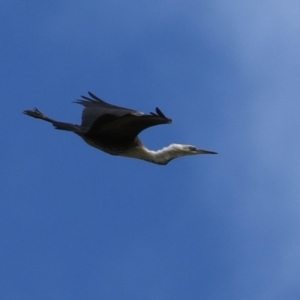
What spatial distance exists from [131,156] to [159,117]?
3.06 meters

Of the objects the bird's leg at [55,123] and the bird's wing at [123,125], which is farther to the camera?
the bird's leg at [55,123]

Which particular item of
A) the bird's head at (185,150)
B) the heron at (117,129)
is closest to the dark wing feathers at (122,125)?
the heron at (117,129)

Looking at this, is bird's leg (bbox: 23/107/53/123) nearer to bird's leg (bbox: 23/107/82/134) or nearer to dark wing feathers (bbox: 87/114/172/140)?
bird's leg (bbox: 23/107/82/134)

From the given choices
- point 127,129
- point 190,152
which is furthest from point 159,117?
point 190,152

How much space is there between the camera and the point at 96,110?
2714 centimetres

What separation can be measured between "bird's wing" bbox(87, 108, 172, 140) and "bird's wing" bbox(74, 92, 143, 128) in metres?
0.13

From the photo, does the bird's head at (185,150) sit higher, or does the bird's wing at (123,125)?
the bird's head at (185,150)

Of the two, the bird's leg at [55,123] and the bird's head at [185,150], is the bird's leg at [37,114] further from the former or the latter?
the bird's head at [185,150]

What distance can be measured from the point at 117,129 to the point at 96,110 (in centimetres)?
156

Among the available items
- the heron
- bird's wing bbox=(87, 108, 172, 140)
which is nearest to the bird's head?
the heron

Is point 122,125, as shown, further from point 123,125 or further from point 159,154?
point 159,154

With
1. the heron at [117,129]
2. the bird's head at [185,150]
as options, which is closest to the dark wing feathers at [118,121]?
the heron at [117,129]

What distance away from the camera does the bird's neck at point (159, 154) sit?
87.7 feet

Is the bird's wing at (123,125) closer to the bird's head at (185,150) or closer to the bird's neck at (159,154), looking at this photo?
the bird's neck at (159,154)
